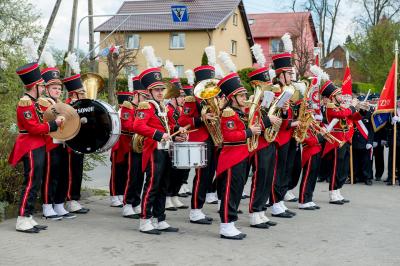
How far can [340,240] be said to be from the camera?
7879mm

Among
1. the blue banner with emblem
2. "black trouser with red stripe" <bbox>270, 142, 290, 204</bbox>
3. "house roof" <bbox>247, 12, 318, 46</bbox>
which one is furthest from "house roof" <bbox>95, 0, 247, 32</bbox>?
"black trouser with red stripe" <bbox>270, 142, 290, 204</bbox>

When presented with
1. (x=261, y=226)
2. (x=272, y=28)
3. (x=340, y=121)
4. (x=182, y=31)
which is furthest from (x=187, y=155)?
(x=272, y=28)

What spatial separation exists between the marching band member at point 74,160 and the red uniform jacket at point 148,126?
1.34 meters

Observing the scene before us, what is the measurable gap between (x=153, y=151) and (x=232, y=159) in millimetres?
1054

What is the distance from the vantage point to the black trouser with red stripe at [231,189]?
7.71 metres

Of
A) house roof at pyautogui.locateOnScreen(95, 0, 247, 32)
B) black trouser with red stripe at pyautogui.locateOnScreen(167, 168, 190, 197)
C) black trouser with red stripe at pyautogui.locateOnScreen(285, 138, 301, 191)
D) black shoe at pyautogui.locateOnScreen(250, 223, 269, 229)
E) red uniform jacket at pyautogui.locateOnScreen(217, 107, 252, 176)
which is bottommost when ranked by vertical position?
black shoe at pyautogui.locateOnScreen(250, 223, 269, 229)

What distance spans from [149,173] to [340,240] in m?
2.62

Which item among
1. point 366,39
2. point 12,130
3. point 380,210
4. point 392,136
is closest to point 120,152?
point 12,130

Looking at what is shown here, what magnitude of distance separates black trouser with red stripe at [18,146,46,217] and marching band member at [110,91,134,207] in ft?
5.71

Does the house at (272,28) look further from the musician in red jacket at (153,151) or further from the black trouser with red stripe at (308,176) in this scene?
the musician in red jacket at (153,151)

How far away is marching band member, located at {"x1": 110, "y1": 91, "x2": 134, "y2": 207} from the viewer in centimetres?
948

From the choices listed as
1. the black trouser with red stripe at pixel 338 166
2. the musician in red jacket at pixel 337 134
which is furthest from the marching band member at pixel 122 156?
the black trouser with red stripe at pixel 338 166

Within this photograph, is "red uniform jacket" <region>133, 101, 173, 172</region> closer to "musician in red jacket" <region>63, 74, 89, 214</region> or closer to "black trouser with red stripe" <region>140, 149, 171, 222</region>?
"black trouser with red stripe" <region>140, 149, 171, 222</region>

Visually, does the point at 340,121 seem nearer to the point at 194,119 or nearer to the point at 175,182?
the point at 175,182
